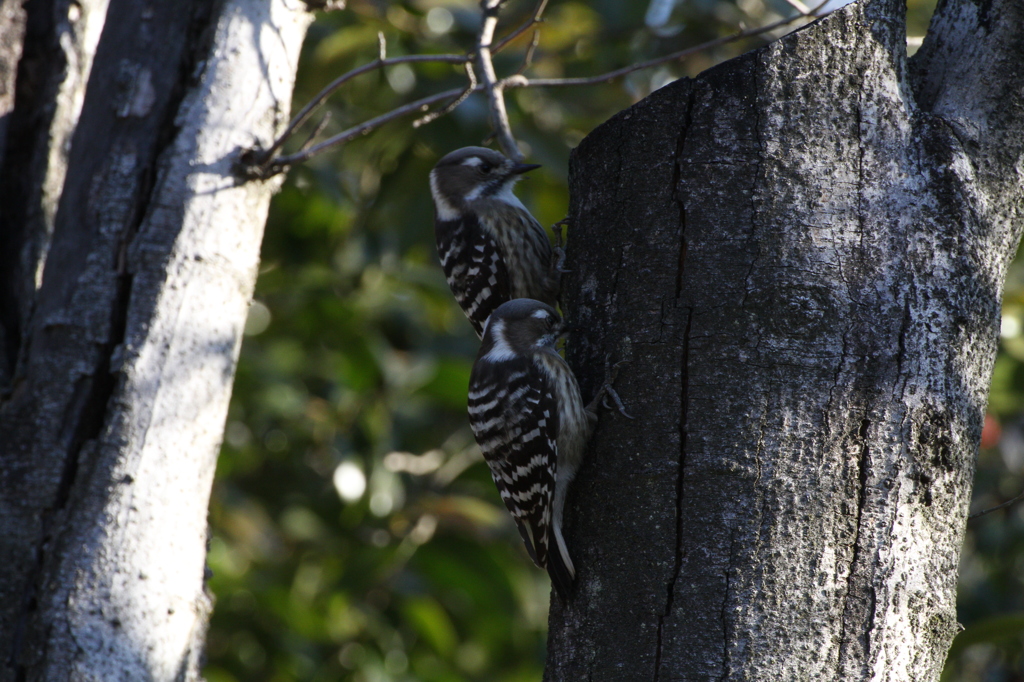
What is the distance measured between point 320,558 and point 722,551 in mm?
3974

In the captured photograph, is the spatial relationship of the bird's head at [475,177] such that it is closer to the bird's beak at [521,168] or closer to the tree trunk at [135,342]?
the bird's beak at [521,168]

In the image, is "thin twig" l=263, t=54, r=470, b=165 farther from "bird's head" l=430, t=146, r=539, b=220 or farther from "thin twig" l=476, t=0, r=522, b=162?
"bird's head" l=430, t=146, r=539, b=220

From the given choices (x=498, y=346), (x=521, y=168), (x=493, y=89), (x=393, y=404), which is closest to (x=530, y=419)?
(x=498, y=346)

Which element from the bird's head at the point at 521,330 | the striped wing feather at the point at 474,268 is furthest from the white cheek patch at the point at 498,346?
the striped wing feather at the point at 474,268

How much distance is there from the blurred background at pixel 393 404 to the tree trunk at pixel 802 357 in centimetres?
250

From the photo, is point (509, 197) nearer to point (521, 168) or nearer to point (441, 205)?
point (521, 168)

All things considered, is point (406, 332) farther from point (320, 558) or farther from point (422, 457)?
point (320, 558)

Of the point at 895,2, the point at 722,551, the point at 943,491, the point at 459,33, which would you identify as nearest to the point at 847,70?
the point at 895,2

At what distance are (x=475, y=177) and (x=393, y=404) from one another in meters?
1.48

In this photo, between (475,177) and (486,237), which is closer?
(486,237)

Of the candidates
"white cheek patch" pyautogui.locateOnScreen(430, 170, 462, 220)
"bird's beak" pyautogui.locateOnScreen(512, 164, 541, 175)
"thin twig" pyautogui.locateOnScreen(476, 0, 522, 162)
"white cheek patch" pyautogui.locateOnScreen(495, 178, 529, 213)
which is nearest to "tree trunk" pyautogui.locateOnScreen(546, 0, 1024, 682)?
"thin twig" pyautogui.locateOnScreen(476, 0, 522, 162)

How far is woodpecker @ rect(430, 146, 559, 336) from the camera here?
4.26 m

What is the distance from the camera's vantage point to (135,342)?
107 inches

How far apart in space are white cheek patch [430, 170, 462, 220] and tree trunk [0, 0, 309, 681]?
1486mm
